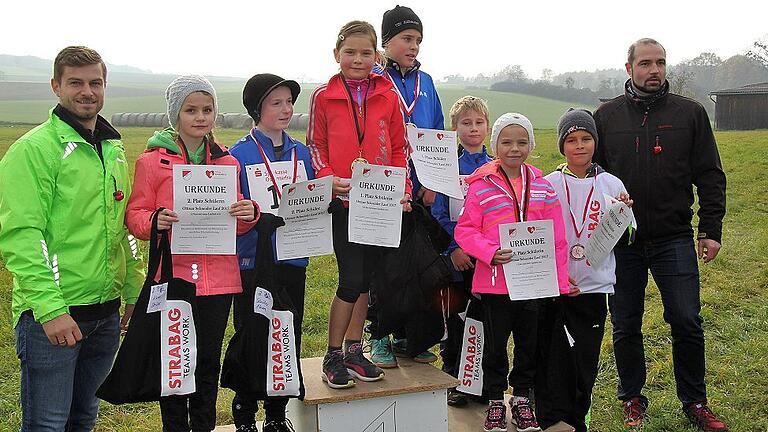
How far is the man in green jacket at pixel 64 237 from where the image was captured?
10.8 feet

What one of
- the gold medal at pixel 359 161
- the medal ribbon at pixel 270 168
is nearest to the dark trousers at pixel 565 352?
the gold medal at pixel 359 161

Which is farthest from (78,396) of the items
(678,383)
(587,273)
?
(678,383)

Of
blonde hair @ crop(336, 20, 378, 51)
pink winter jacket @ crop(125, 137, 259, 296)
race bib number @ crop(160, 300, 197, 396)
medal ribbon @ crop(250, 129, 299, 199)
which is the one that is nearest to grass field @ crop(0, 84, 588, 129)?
blonde hair @ crop(336, 20, 378, 51)

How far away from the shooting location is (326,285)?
31.8 ft

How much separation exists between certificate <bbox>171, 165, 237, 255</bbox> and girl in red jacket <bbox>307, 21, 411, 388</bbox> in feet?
2.37

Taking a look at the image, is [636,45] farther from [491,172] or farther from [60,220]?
[60,220]

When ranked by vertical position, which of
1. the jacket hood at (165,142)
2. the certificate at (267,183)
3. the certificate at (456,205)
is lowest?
the certificate at (456,205)

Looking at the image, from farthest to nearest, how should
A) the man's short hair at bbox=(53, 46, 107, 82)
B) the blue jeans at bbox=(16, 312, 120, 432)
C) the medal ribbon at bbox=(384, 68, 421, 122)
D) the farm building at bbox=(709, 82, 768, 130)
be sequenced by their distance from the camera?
the farm building at bbox=(709, 82, 768, 130) < the medal ribbon at bbox=(384, 68, 421, 122) < the man's short hair at bbox=(53, 46, 107, 82) < the blue jeans at bbox=(16, 312, 120, 432)

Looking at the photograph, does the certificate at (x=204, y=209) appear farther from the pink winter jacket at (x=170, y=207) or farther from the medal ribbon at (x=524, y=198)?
the medal ribbon at (x=524, y=198)

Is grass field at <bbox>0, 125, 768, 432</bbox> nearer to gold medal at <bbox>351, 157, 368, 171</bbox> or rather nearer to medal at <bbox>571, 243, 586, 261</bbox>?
medal at <bbox>571, 243, 586, 261</bbox>

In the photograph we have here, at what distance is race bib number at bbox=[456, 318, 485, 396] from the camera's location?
477cm

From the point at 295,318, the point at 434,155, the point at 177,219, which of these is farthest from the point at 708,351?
the point at 177,219

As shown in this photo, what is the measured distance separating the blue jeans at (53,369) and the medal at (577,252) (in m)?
2.82

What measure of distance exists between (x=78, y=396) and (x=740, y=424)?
4667mm
